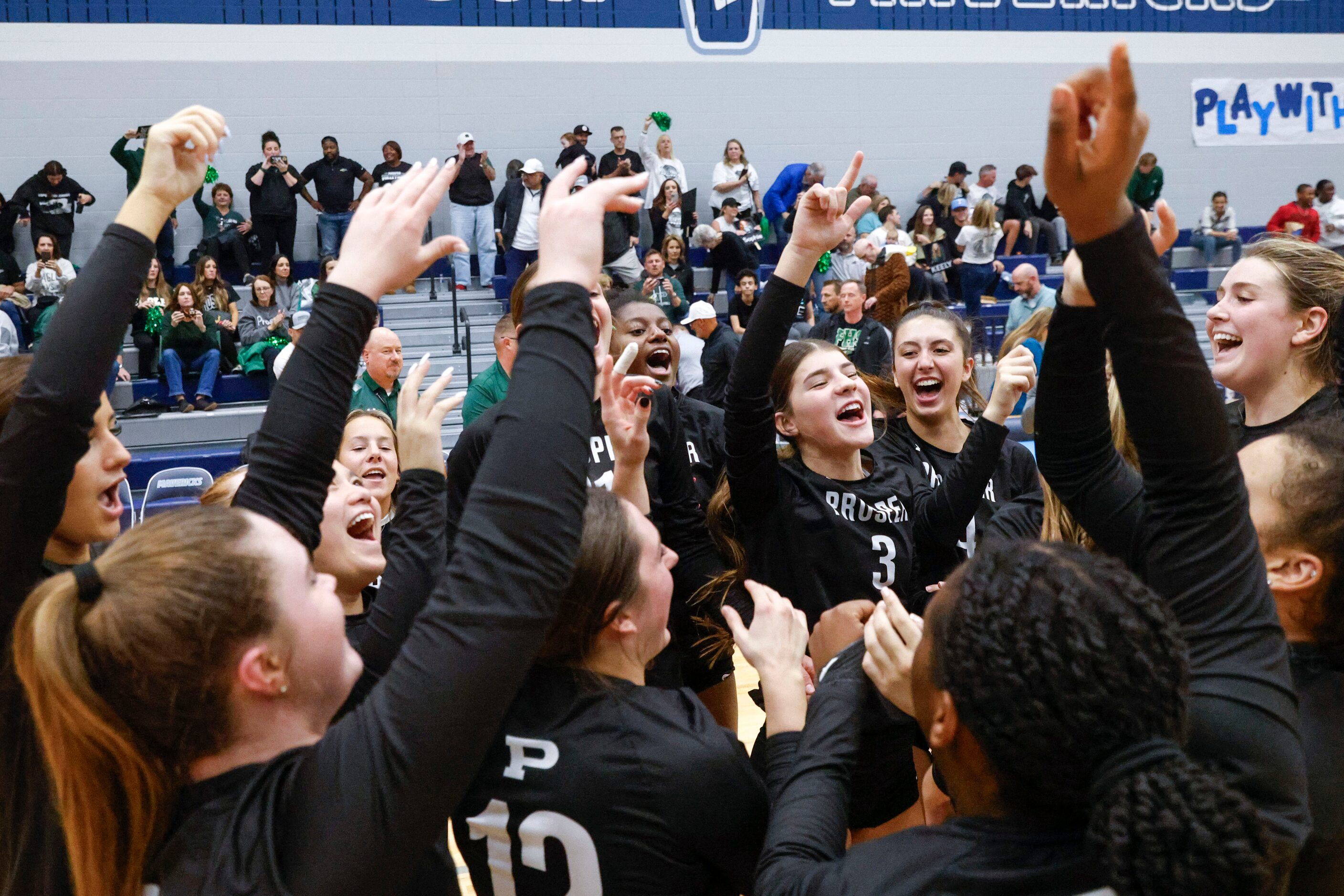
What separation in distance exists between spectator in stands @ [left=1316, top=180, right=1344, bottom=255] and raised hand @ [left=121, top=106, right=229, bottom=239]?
1562 cm

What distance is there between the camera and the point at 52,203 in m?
10.9

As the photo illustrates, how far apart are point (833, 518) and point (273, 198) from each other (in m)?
10.2

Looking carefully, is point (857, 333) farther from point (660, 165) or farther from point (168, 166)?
point (168, 166)

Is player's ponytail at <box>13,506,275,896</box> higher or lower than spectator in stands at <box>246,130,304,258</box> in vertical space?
lower

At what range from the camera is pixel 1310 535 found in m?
1.36

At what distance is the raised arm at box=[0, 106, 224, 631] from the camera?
1251 millimetres

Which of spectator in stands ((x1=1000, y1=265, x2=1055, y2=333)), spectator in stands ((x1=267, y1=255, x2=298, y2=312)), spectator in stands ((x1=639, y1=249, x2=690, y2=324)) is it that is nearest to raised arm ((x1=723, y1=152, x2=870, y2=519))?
spectator in stands ((x1=1000, y1=265, x2=1055, y2=333))

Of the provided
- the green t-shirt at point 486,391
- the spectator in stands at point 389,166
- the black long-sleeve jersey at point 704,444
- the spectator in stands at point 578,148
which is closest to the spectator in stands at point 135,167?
the spectator in stands at point 389,166

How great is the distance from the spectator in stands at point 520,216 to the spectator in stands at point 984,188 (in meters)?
5.34

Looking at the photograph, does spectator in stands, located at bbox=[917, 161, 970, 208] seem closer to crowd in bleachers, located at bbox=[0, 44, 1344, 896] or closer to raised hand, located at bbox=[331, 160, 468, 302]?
crowd in bleachers, located at bbox=[0, 44, 1344, 896]

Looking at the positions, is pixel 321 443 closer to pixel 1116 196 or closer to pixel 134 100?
pixel 1116 196

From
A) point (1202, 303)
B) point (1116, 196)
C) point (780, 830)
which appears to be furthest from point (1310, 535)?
point (1202, 303)

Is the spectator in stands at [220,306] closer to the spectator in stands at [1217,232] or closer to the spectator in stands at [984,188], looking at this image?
the spectator in stands at [984,188]

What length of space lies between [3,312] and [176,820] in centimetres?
961
